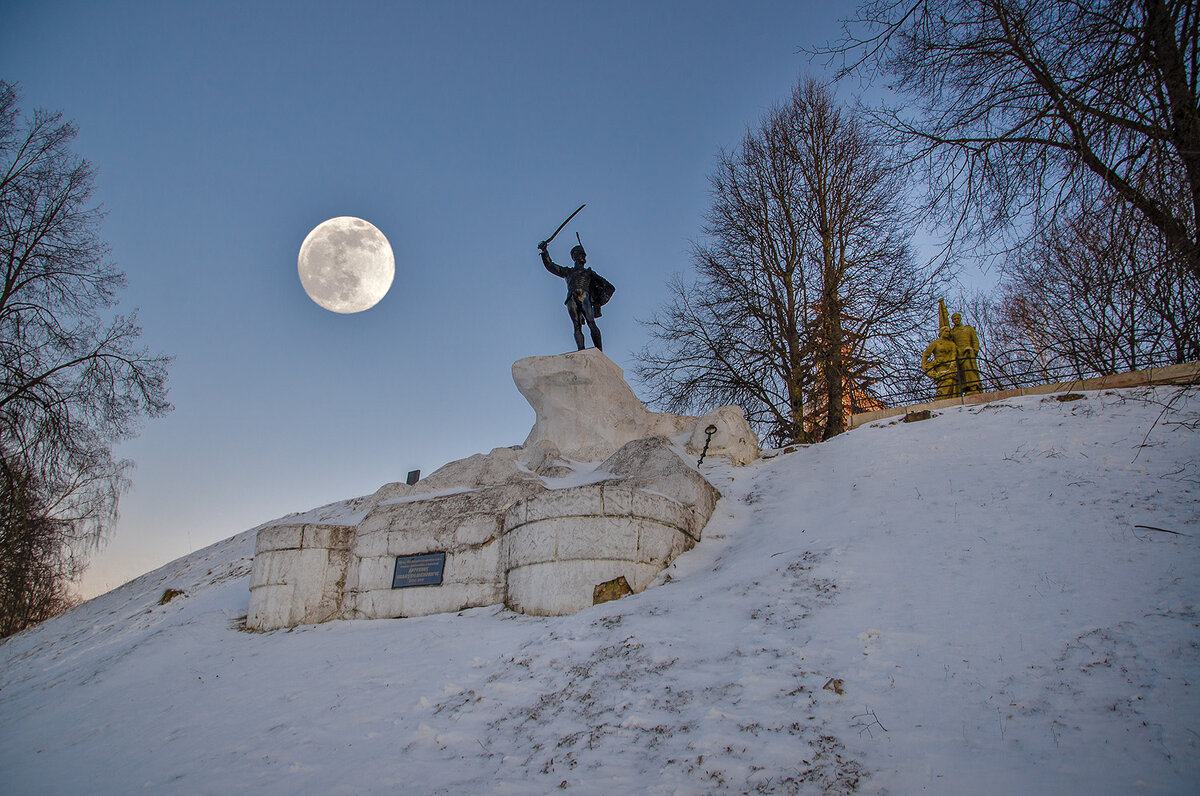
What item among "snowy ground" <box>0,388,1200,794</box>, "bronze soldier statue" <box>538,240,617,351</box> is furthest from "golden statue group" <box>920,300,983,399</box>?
"bronze soldier statue" <box>538,240,617,351</box>

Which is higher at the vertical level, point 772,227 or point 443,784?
point 772,227

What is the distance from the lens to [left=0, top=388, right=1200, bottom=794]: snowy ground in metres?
3.42

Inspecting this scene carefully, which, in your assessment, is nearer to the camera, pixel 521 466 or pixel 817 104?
pixel 521 466

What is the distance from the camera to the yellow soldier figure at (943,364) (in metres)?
12.3

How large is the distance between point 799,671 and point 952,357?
34.3 ft

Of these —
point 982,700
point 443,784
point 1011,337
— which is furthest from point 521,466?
point 1011,337

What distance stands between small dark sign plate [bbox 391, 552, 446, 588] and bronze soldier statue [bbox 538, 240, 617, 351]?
23.2 feet

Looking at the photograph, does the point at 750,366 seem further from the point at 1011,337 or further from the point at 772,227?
the point at 1011,337

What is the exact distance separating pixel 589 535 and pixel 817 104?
14.4 meters

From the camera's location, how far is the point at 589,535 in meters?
7.17

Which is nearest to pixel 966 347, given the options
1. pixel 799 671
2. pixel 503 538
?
pixel 503 538

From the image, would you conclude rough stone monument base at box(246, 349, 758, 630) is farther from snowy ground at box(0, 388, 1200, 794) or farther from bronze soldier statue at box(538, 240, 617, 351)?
bronze soldier statue at box(538, 240, 617, 351)

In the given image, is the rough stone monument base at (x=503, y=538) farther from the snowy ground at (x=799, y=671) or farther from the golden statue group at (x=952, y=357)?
the golden statue group at (x=952, y=357)

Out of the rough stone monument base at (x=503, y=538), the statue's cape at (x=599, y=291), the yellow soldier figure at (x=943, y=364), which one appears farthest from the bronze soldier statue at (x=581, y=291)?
the yellow soldier figure at (x=943, y=364)
